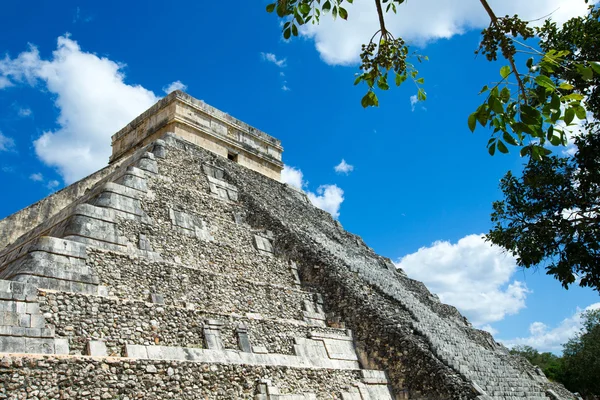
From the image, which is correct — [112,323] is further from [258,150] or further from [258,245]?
[258,150]

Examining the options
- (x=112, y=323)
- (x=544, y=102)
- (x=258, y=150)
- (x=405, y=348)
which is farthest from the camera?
(x=258, y=150)

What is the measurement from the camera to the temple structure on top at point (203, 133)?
52.9ft

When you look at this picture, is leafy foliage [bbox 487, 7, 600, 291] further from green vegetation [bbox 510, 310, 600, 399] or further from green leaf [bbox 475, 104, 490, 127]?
green vegetation [bbox 510, 310, 600, 399]

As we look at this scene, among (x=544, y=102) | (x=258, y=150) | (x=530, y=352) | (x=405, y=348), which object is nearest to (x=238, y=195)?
(x=258, y=150)

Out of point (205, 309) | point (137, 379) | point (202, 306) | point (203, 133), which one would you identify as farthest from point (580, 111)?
point (203, 133)

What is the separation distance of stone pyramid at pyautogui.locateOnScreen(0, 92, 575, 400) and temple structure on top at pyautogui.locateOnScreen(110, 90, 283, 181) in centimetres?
29

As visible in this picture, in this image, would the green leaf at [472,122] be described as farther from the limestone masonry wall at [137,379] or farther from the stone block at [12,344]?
the stone block at [12,344]

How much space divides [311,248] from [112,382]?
6320 millimetres

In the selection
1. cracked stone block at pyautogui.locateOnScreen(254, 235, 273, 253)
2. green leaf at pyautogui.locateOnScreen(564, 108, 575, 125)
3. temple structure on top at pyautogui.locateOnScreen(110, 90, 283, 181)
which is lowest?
green leaf at pyautogui.locateOnScreen(564, 108, 575, 125)

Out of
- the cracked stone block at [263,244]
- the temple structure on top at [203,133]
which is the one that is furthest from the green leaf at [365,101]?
the temple structure on top at [203,133]

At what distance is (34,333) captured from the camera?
6.89 metres

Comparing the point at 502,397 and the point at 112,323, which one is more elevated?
the point at 112,323

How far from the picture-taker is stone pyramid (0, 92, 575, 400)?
7145 mm

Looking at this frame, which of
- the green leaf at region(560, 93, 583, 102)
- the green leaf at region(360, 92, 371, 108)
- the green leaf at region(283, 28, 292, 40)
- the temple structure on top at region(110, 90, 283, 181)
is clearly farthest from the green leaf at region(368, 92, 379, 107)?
the temple structure on top at region(110, 90, 283, 181)
